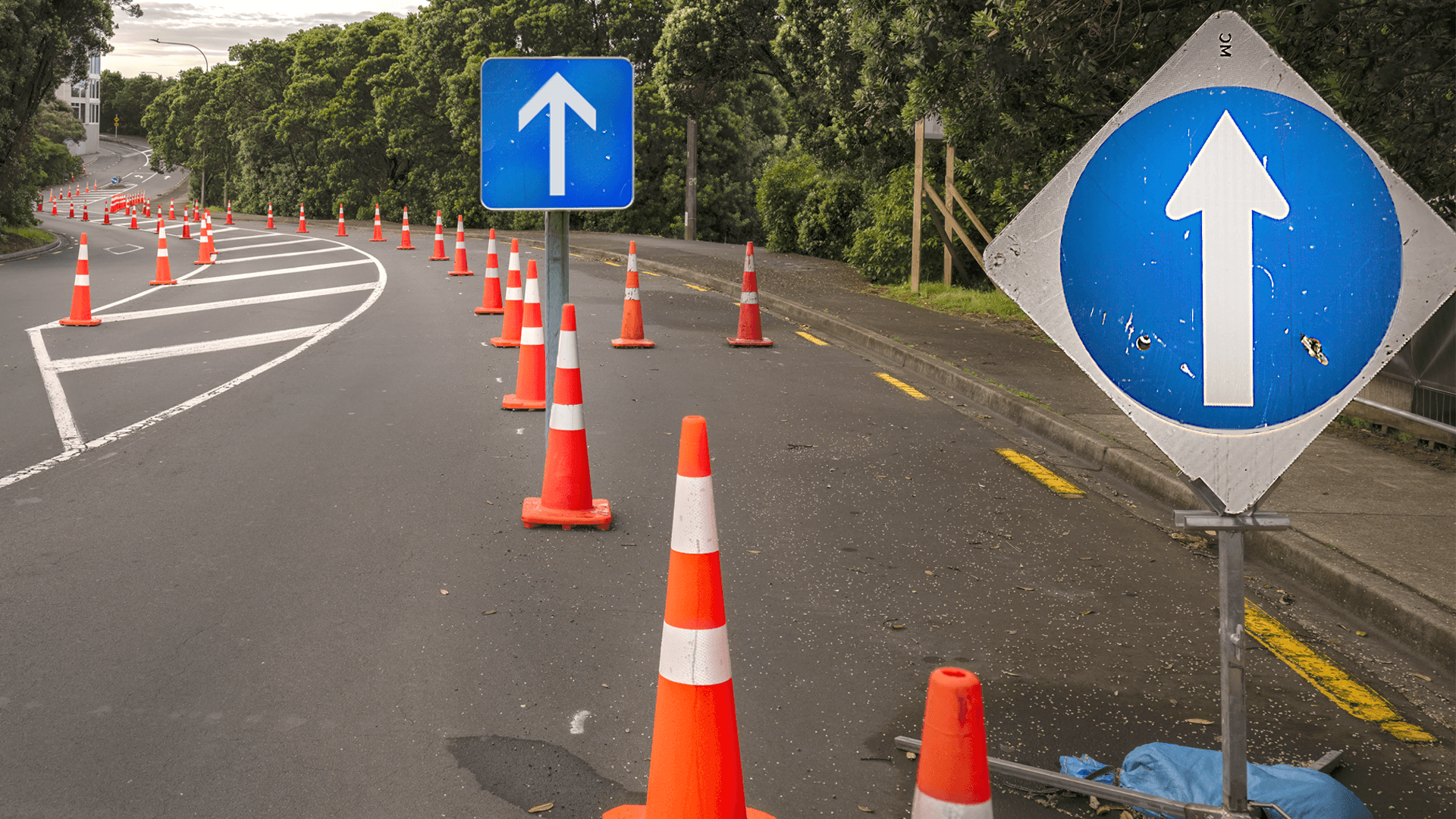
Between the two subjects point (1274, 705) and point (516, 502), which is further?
point (516, 502)

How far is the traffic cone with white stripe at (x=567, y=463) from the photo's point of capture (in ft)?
20.6

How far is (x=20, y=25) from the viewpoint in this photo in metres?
25.1

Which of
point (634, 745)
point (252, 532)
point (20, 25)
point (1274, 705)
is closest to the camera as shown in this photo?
point (634, 745)

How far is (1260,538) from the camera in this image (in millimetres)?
5973

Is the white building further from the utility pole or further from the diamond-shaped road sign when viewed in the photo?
the diamond-shaped road sign

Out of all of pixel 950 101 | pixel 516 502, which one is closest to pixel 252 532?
pixel 516 502

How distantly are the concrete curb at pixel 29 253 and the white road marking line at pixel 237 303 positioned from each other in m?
11.1

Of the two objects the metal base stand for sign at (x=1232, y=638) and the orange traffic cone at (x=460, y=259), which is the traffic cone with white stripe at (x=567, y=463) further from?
the orange traffic cone at (x=460, y=259)

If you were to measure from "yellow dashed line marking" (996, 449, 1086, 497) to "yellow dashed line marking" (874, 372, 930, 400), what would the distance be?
201 centimetres

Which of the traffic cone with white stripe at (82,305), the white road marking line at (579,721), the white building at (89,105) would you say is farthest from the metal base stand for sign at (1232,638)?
the white building at (89,105)

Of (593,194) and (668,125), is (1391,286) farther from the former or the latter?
(668,125)

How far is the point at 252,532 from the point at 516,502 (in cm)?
136

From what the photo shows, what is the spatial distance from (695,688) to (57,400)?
26.4ft

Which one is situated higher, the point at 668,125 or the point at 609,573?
the point at 668,125
